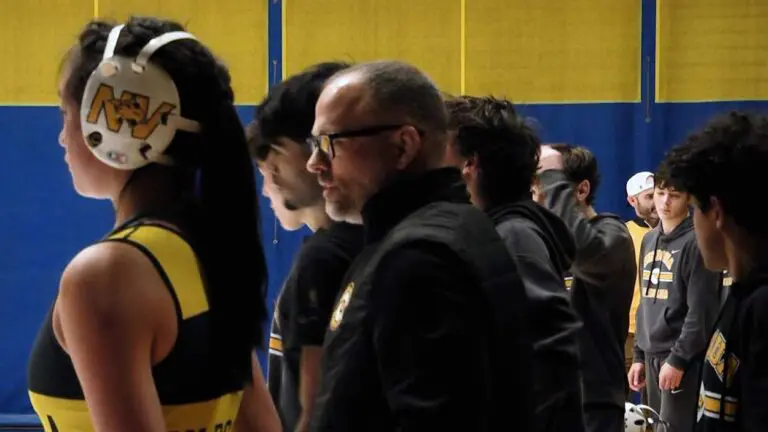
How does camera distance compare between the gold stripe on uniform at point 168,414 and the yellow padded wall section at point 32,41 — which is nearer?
the gold stripe on uniform at point 168,414

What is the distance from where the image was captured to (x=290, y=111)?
245 centimetres

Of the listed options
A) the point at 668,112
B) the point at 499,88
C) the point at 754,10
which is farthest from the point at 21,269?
the point at 754,10

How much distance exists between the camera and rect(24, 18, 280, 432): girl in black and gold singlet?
1.39 metres

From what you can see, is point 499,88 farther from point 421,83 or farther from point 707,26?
point 421,83

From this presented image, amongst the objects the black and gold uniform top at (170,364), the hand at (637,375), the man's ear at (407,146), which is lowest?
the hand at (637,375)

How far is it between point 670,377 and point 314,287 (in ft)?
10.5

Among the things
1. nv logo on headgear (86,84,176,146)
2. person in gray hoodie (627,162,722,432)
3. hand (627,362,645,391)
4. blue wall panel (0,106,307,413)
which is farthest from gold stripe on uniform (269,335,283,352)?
blue wall panel (0,106,307,413)

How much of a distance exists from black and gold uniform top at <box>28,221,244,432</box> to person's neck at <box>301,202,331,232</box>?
3.05 feet

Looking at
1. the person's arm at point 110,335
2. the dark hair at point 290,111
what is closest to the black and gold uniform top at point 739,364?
the dark hair at point 290,111

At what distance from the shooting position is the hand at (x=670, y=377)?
490 cm

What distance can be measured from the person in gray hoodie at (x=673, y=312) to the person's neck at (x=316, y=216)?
2.60m

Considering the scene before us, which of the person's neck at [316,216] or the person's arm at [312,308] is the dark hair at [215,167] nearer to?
the person's arm at [312,308]

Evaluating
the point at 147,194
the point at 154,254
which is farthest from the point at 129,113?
the point at 154,254

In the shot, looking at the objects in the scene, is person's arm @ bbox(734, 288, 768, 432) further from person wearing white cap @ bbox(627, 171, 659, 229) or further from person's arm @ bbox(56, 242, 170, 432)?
person wearing white cap @ bbox(627, 171, 659, 229)
